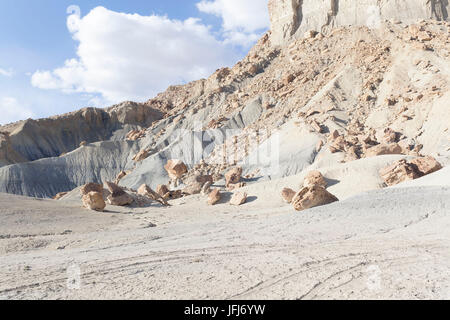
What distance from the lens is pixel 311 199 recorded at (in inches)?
521

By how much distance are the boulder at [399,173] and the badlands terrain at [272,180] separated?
0.18 ft

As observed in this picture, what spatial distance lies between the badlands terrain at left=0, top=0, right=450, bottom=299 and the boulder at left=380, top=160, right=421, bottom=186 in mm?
56

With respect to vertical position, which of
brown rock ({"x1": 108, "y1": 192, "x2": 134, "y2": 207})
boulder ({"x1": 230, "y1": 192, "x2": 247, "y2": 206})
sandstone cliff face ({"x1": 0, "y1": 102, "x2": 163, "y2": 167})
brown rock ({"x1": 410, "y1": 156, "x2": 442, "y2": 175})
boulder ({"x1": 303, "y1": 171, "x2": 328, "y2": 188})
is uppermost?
sandstone cliff face ({"x1": 0, "y1": 102, "x2": 163, "y2": 167})

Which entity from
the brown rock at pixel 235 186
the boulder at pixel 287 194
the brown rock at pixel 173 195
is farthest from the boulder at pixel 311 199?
the brown rock at pixel 173 195

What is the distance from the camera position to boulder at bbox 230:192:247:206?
18391 mm

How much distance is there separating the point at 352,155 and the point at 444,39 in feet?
48.7

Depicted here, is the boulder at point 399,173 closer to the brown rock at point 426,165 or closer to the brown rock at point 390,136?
the brown rock at point 426,165

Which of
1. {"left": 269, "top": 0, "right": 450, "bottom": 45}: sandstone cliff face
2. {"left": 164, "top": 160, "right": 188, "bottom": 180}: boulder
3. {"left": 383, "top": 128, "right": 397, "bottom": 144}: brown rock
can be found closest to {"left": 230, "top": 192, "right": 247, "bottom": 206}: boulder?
{"left": 164, "top": 160, "right": 188, "bottom": 180}: boulder

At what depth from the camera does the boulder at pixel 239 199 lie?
60.3 feet

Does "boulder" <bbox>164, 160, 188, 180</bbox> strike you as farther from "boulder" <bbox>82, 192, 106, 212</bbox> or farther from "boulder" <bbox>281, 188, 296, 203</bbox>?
"boulder" <bbox>281, 188, 296, 203</bbox>

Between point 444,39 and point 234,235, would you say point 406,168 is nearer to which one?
point 234,235

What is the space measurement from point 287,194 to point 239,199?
2.74m

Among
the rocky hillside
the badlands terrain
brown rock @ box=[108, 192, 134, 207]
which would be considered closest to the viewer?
the badlands terrain
